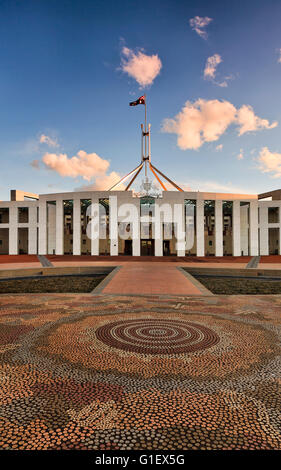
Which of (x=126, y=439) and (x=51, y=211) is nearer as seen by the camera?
(x=126, y=439)

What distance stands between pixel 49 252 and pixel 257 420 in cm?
4032

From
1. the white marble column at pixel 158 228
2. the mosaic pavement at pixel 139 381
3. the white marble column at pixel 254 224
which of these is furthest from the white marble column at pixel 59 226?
the mosaic pavement at pixel 139 381

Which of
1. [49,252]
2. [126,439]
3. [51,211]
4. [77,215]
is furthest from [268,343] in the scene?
[51,211]

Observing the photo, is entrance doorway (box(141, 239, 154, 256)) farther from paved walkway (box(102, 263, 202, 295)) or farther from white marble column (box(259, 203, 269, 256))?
paved walkway (box(102, 263, 202, 295))

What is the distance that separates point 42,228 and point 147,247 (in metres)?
16.0

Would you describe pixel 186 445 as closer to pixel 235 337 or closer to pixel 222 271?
pixel 235 337

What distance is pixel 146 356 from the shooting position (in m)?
5.34

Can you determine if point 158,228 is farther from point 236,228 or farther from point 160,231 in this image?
point 236,228

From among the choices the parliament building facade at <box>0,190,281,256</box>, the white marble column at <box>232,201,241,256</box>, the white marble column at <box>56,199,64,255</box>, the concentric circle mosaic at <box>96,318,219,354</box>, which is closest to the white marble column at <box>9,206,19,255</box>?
the parliament building facade at <box>0,190,281,256</box>

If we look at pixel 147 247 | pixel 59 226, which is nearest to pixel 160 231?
pixel 147 247

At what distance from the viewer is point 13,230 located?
40.3 metres

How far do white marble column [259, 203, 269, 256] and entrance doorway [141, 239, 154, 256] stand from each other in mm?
16232

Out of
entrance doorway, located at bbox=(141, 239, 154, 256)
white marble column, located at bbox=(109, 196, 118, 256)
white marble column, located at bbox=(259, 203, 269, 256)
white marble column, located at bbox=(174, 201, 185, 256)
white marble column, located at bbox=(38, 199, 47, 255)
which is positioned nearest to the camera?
white marble column, located at bbox=(109, 196, 118, 256)

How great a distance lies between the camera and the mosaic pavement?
3.06 meters
